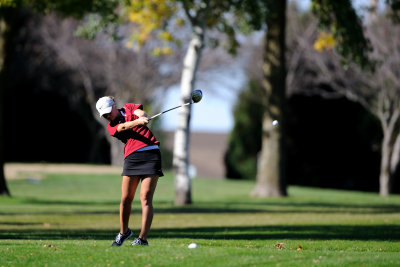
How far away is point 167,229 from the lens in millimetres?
14297

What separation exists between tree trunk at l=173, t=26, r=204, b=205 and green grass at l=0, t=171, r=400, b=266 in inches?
41.4

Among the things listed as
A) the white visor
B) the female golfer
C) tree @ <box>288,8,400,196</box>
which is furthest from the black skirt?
tree @ <box>288,8,400,196</box>

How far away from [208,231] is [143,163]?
470cm

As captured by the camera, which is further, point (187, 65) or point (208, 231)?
point (187, 65)

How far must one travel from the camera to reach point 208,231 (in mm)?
13688

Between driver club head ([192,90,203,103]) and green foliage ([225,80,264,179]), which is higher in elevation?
green foliage ([225,80,264,179])

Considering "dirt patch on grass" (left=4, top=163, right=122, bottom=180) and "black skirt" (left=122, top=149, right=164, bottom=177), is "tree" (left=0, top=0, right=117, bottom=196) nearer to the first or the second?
"dirt patch on grass" (left=4, top=163, right=122, bottom=180)

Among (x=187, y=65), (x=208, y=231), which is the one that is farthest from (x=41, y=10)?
(x=208, y=231)

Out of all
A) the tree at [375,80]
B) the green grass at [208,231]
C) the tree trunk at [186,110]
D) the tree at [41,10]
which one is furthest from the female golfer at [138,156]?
the tree at [375,80]

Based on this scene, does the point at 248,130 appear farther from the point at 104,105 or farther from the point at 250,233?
the point at 104,105

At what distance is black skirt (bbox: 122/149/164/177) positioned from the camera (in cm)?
928

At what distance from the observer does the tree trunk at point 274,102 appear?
2425 cm

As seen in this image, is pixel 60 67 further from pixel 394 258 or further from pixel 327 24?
pixel 394 258

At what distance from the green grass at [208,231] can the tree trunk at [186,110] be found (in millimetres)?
1051
